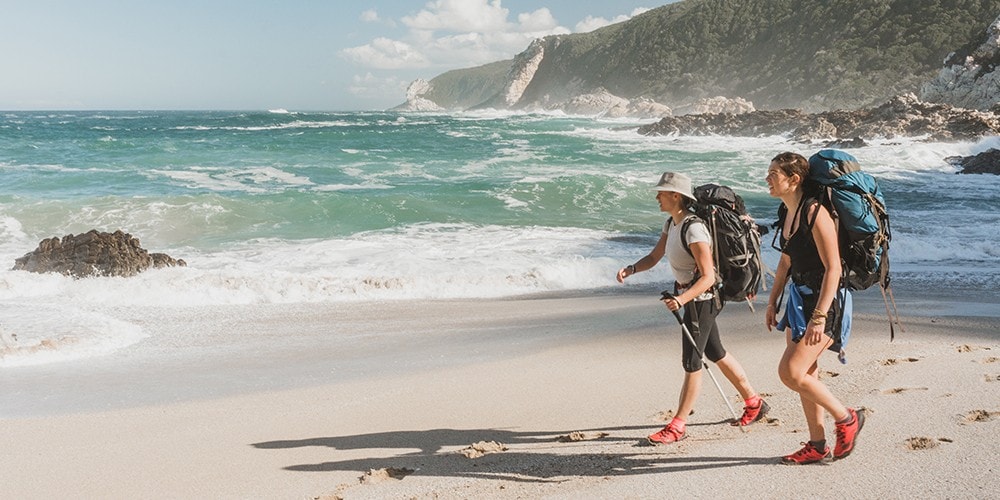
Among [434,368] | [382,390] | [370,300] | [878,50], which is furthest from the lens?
[878,50]

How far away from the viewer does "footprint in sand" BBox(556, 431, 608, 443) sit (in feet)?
14.1

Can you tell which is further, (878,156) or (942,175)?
(878,156)

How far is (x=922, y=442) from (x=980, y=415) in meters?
0.65

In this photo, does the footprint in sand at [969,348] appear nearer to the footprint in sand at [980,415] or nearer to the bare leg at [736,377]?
the footprint in sand at [980,415]

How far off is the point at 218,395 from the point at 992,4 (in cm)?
7927

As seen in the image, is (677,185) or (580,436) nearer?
(677,185)

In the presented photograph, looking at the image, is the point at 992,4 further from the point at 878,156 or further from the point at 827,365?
the point at 827,365

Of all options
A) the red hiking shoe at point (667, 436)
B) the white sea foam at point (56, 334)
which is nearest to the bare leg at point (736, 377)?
the red hiking shoe at point (667, 436)

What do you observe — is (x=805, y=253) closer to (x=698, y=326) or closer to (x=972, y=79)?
(x=698, y=326)

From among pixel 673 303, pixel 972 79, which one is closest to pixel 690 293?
pixel 673 303

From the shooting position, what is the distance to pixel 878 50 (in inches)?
2940

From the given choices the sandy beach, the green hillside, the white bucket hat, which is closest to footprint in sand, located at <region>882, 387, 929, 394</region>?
the sandy beach

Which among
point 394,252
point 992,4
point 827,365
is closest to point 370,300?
point 394,252

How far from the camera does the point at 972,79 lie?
148 ft
